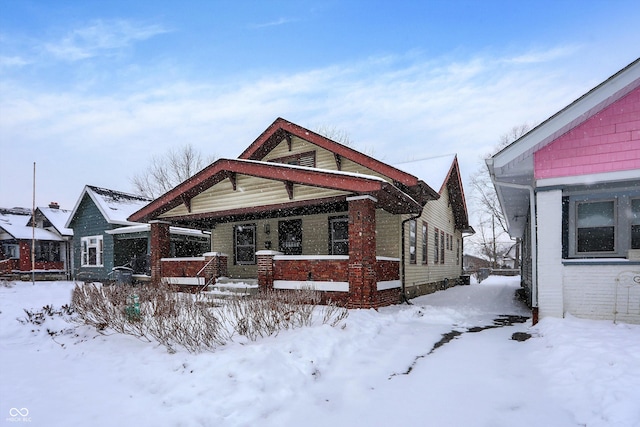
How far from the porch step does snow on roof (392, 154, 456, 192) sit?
7.16 metres

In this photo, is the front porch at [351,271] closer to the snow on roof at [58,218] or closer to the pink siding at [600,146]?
the pink siding at [600,146]

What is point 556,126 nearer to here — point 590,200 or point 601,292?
point 590,200

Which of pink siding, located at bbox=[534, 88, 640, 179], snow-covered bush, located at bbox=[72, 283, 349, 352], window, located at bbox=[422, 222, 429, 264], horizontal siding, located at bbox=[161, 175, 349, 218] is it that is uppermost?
pink siding, located at bbox=[534, 88, 640, 179]

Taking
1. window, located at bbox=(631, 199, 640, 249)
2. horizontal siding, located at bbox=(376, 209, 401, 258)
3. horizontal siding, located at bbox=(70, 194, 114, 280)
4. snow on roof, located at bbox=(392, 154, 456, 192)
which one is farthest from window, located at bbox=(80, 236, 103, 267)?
window, located at bbox=(631, 199, 640, 249)

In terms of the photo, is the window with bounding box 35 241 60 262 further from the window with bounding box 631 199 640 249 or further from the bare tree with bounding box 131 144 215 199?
the window with bounding box 631 199 640 249

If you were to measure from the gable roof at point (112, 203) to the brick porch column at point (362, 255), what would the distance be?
1714 centimetres

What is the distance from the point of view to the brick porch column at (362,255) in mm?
9703

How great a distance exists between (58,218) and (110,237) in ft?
31.1

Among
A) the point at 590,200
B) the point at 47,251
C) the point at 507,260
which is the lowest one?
the point at 507,260

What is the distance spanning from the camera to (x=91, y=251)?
78.4 ft

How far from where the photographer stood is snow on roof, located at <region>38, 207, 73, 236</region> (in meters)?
27.0

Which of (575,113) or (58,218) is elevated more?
(575,113)

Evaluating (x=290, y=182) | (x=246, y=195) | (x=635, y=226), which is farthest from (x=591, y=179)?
(x=246, y=195)

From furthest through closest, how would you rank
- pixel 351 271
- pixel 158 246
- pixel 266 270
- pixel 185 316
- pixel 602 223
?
pixel 158 246, pixel 266 270, pixel 351 271, pixel 602 223, pixel 185 316
